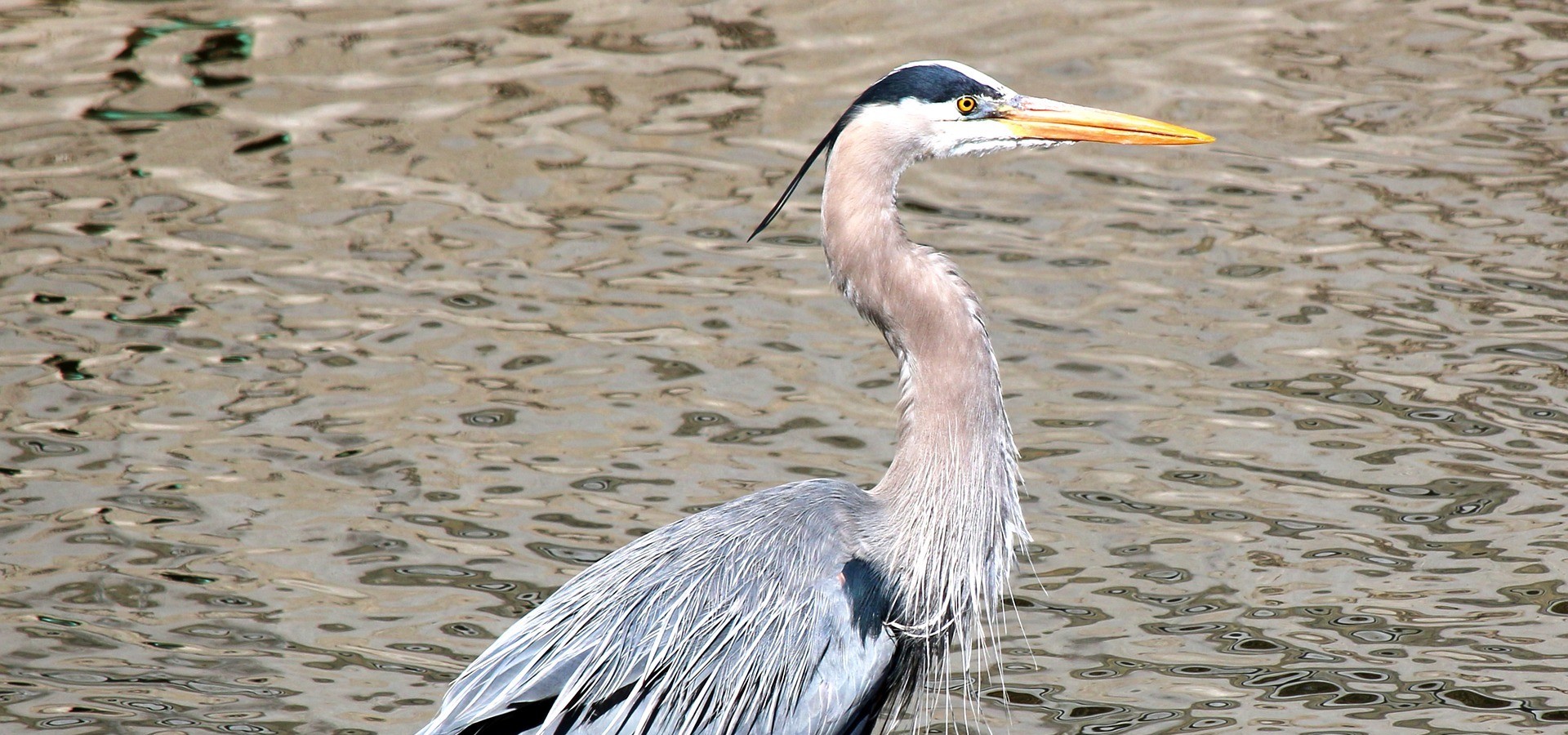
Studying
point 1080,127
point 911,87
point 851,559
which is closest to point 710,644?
point 851,559

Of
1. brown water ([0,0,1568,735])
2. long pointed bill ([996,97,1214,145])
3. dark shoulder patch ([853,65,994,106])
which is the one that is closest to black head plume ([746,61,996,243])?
dark shoulder patch ([853,65,994,106])

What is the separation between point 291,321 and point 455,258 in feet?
3.11

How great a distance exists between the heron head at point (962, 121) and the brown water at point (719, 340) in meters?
1.74

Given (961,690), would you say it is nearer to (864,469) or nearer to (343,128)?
(864,469)

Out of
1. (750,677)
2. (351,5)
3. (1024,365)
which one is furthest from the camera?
(351,5)

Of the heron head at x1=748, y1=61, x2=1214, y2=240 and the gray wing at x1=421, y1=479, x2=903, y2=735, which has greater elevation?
the heron head at x1=748, y1=61, x2=1214, y2=240

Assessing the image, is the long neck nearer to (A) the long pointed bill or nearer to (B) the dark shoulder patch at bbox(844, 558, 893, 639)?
(B) the dark shoulder patch at bbox(844, 558, 893, 639)

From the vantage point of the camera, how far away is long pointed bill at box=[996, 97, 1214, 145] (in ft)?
16.9

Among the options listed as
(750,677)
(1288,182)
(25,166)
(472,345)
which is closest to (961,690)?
(750,677)

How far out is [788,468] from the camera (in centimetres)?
686

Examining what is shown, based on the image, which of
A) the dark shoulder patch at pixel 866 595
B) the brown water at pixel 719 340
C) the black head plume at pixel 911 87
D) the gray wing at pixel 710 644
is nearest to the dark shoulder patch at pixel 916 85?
the black head plume at pixel 911 87

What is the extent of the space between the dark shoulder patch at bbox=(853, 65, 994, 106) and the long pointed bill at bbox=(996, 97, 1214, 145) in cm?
21

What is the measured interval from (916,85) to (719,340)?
3.03m

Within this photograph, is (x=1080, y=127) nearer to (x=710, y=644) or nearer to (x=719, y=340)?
(x=710, y=644)
